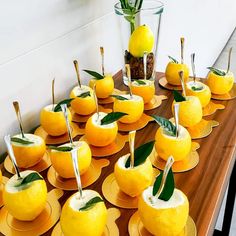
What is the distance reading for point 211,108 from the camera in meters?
0.93

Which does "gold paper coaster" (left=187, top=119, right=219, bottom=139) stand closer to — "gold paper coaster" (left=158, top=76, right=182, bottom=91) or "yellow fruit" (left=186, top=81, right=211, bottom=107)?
"yellow fruit" (left=186, top=81, right=211, bottom=107)

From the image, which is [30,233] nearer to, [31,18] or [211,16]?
[31,18]

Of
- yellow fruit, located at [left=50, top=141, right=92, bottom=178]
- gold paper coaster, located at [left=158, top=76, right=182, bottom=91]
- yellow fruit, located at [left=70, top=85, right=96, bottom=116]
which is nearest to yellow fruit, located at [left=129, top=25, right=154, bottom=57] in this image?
gold paper coaster, located at [left=158, top=76, right=182, bottom=91]

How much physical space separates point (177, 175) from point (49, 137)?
34 centimetres

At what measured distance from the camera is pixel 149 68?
108 centimetres

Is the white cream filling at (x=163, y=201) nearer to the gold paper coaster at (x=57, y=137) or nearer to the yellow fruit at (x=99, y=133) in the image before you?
the yellow fruit at (x=99, y=133)

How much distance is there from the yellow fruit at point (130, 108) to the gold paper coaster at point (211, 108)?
18 centimetres

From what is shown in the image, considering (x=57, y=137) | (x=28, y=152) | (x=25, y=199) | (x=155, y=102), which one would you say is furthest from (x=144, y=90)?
(x=25, y=199)

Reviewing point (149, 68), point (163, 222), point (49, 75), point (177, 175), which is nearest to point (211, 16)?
point (149, 68)

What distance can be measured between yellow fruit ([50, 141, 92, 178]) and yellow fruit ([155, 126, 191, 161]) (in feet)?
0.51

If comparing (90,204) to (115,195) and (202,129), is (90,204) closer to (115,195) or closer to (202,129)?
(115,195)

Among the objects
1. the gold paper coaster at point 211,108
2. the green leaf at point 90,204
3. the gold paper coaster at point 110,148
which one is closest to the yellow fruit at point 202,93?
the gold paper coaster at point 211,108

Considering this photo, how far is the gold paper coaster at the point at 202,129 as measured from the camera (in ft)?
2.70

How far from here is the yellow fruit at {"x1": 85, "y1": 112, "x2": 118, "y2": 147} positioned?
0.77 m
